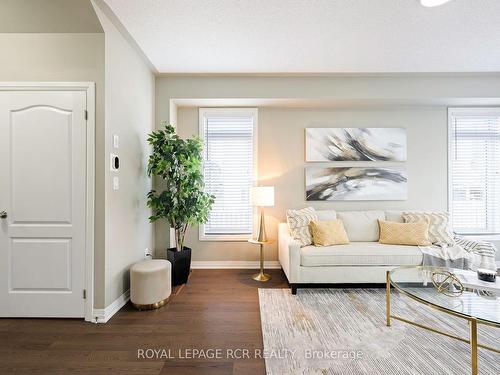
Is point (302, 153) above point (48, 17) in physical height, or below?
below

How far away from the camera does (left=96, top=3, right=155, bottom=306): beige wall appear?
97.3 inches

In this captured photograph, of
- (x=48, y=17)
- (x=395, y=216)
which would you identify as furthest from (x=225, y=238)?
(x=48, y=17)

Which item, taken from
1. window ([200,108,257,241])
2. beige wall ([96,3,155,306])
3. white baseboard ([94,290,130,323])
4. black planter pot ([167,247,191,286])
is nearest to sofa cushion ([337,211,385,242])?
window ([200,108,257,241])

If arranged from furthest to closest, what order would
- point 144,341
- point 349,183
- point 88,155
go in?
point 349,183 < point 88,155 < point 144,341

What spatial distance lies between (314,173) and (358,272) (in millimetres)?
1548

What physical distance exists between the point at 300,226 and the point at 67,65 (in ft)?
9.97

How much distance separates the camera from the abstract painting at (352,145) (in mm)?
3971

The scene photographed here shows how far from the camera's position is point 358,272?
3.08 meters

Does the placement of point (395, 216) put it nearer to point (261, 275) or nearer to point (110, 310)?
point (261, 275)

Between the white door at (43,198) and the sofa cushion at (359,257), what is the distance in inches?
94.2

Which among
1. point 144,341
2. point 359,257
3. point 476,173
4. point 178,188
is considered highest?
point 476,173

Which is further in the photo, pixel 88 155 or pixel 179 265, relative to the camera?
pixel 179 265

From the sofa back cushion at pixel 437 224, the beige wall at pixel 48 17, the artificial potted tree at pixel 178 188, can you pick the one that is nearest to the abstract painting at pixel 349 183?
the sofa back cushion at pixel 437 224

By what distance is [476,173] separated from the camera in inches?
159
